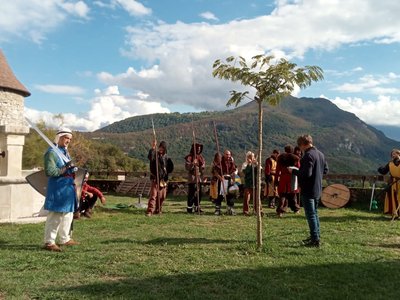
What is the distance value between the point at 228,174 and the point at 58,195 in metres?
6.51

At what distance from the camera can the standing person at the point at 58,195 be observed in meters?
7.13

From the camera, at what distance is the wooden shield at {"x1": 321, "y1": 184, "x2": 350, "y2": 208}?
14.8 meters

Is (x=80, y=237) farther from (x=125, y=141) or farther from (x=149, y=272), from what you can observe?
(x=125, y=141)

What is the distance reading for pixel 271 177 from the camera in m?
14.9

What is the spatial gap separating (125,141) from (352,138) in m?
105

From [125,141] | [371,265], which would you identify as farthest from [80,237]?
[125,141]

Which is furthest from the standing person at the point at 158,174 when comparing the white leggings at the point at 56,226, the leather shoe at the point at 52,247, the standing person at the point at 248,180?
the leather shoe at the point at 52,247

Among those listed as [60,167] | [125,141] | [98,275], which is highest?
[125,141]

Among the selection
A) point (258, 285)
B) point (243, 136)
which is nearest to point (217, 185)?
point (258, 285)

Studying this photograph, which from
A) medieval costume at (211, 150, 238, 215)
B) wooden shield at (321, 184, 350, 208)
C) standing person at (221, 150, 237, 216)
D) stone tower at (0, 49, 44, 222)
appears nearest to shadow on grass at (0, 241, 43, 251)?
stone tower at (0, 49, 44, 222)

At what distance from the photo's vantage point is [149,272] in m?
5.91

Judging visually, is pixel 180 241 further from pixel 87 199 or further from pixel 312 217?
pixel 87 199

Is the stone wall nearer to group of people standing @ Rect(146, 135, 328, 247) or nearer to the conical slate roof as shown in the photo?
the conical slate roof

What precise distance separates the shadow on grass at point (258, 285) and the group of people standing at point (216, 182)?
1.83 metres
